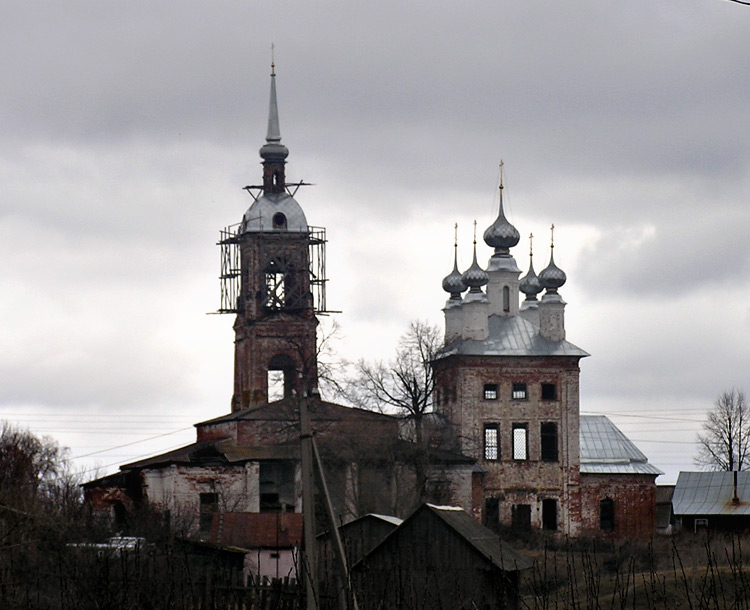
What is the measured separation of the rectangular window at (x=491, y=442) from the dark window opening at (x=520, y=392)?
1.22 meters

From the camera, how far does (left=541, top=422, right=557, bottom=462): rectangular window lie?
49531 millimetres

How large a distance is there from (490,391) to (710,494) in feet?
27.0

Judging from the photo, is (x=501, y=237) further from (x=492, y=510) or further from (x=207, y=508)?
(x=207, y=508)

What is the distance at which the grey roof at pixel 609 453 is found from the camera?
50.4m

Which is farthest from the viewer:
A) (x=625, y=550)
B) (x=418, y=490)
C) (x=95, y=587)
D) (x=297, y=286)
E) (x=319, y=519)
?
(x=297, y=286)

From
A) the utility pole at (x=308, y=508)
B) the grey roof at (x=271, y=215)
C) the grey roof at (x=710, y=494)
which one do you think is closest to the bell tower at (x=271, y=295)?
the grey roof at (x=271, y=215)

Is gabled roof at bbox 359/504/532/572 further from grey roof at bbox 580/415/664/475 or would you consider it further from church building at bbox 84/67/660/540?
grey roof at bbox 580/415/664/475

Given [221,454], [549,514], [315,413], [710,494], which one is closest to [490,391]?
[549,514]

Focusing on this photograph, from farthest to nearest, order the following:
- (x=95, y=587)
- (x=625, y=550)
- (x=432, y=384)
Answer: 1. (x=432, y=384)
2. (x=625, y=550)
3. (x=95, y=587)

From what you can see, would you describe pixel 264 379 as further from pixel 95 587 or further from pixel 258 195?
pixel 95 587

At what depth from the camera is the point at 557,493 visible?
161 ft

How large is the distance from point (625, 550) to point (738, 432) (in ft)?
73.5

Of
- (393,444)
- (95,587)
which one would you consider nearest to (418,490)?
(393,444)

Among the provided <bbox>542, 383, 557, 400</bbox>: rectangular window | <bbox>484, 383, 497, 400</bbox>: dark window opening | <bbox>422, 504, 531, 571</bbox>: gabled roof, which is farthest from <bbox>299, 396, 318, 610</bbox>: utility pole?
<bbox>542, 383, 557, 400</bbox>: rectangular window
